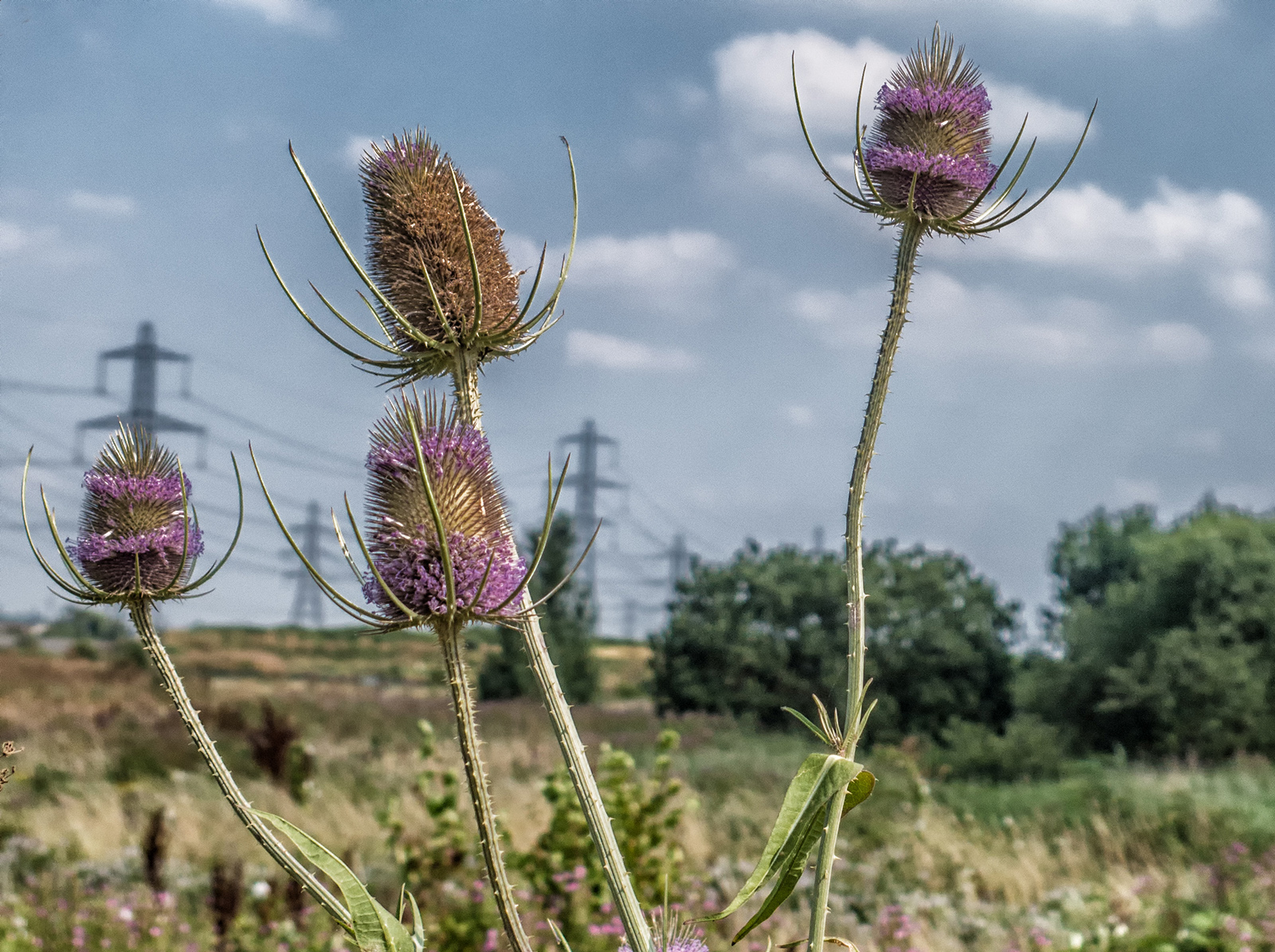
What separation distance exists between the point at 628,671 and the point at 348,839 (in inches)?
1383

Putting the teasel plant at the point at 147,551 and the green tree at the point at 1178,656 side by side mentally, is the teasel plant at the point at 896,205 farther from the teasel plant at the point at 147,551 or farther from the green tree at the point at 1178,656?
the green tree at the point at 1178,656

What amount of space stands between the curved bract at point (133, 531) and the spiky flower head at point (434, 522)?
53cm

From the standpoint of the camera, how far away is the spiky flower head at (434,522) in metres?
1.75

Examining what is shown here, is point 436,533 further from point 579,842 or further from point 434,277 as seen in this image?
point 579,842

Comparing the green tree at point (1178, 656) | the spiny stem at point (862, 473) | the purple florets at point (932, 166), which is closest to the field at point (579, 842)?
the green tree at point (1178, 656)

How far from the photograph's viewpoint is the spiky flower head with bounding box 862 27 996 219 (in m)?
2.43

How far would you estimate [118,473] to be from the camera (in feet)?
8.14

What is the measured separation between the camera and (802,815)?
5.47 feet

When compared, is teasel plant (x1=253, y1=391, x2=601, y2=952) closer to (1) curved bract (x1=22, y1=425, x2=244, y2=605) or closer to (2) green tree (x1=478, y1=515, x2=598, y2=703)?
(1) curved bract (x1=22, y1=425, x2=244, y2=605)

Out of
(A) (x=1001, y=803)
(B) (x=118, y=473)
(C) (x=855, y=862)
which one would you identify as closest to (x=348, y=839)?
(C) (x=855, y=862)

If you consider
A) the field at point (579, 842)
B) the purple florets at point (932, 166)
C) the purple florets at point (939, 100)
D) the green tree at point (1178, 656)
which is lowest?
the field at point (579, 842)

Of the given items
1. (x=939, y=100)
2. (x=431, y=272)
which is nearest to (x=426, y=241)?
(x=431, y=272)

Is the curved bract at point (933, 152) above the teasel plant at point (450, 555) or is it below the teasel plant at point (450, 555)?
above

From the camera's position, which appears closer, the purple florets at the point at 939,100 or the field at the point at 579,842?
the purple florets at the point at 939,100
